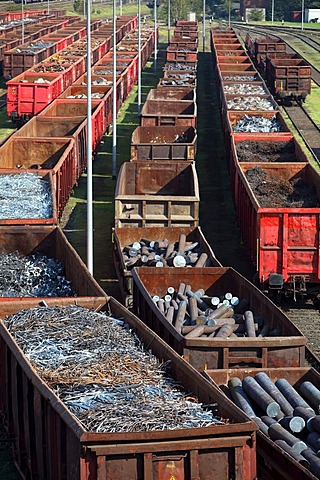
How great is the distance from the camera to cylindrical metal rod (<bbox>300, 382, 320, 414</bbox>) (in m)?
11.4

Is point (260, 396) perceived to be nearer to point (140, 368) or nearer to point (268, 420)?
point (268, 420)

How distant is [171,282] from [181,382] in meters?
5.13

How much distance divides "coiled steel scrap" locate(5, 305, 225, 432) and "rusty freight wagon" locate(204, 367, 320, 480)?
699 millimetres

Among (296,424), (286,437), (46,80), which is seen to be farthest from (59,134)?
(286,437)

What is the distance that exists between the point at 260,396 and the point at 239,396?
280mm

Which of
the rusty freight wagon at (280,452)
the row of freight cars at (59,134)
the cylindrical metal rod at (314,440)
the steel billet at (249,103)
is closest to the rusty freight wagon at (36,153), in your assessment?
the row of freight cars at (59,134)

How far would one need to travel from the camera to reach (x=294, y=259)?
60.1 feet

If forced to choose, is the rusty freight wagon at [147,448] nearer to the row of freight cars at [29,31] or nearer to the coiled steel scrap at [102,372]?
the coiled steel scrap at [102,372]

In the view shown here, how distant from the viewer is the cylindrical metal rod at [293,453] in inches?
393

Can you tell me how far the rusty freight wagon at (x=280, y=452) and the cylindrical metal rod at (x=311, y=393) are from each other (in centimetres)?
15

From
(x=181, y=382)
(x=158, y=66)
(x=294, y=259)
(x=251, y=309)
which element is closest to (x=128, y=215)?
(x=294, y=259)

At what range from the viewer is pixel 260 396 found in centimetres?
1145

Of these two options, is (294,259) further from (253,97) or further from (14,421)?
(253,97)

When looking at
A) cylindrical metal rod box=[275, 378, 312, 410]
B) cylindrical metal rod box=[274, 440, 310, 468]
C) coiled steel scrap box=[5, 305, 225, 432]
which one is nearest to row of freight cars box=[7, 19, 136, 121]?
coiled steel scrap box=[5, 305, 225, 432]
